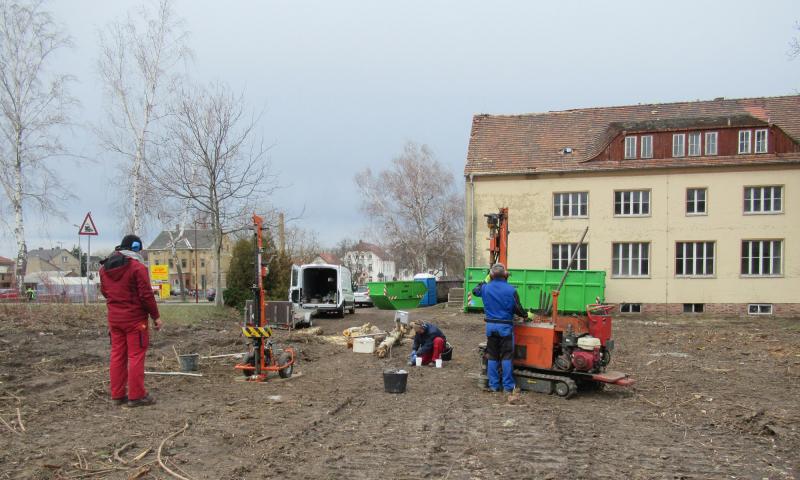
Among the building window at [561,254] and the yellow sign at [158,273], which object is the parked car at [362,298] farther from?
the building window at [561,254]

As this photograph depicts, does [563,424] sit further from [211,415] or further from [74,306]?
[74,306]

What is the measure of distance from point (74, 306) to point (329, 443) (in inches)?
558

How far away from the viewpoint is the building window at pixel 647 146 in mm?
28447

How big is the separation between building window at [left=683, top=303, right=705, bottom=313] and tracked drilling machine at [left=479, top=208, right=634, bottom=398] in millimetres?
20949

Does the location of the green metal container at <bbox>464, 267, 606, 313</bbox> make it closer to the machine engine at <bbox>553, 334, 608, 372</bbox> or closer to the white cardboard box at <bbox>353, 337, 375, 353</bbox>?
the white cardboard box at <bbox>353, 337, 375, 353</bbox>

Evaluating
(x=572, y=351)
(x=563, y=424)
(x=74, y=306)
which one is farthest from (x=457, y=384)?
(x=74, y=306)

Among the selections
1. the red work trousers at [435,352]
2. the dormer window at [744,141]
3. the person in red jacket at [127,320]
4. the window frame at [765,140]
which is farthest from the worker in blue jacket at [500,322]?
the window frame at [765,140]

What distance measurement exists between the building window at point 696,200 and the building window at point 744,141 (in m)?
2.46

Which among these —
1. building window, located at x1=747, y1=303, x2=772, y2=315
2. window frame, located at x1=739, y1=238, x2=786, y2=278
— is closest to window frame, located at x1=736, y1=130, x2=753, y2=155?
window frame, located at x1=739, y1=238, x2=786, y2=278

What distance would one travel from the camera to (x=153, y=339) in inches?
550

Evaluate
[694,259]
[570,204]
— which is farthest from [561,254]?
[694,259]

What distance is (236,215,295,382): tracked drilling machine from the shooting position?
9.39 metres

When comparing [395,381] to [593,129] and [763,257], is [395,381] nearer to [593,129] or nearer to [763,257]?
[763,257]

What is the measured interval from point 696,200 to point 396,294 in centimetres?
1465
